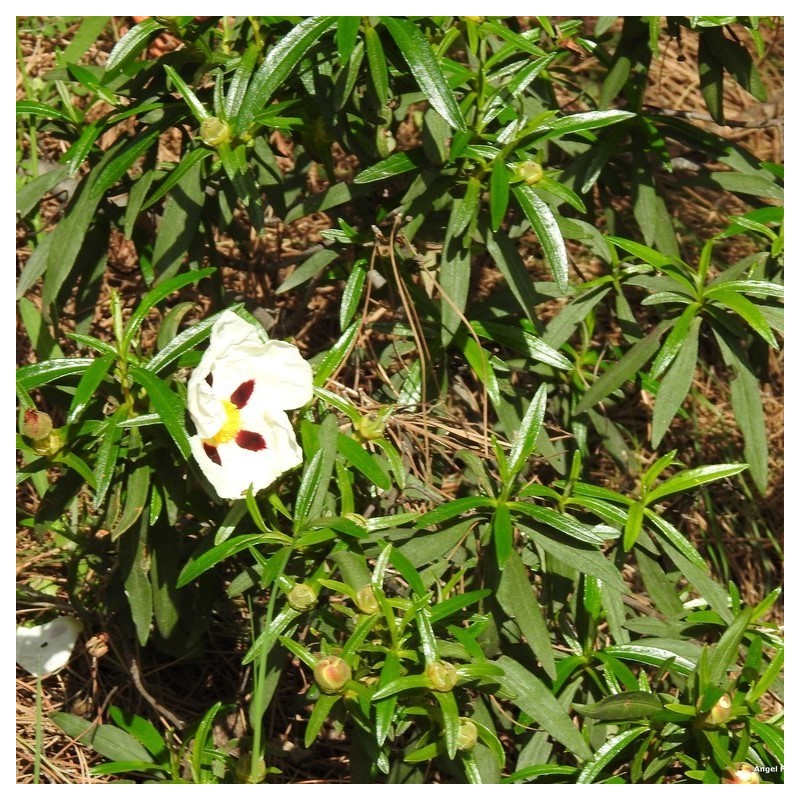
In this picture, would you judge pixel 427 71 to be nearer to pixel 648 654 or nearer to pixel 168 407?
pixel 168 407

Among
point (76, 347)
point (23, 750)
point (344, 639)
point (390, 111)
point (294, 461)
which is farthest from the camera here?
point (76, 347)

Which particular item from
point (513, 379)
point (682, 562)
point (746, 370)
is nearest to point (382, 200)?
point (513, 379)

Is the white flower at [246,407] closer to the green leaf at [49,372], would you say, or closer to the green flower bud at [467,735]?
the green leaf at [49,372]

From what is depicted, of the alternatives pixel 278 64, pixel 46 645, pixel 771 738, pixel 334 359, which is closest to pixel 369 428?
pixel 334 359

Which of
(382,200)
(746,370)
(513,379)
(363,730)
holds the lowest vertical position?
(363,730)

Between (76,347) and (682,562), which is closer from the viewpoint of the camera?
(682,562)

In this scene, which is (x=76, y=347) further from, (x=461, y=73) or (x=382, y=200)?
(x=461, y=73)

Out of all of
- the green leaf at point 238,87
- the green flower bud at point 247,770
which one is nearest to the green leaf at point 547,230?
the green leaf at point 238,87
